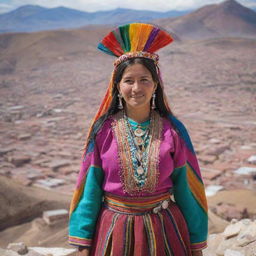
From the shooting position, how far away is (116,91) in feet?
4.73

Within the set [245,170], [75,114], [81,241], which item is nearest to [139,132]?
[81,241]

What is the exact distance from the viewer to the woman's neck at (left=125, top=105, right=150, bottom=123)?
1.42 m

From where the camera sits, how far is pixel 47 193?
4.77 meters

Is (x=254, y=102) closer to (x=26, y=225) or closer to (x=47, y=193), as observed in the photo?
(x=47, y=193)

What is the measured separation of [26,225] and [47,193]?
800mm

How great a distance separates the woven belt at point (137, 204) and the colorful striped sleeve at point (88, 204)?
6cm

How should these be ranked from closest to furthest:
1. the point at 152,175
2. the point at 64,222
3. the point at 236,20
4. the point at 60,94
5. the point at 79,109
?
the point at 152,175
the point at 64,222
the point at 79,109
the point at 60,94
the point at 236,20

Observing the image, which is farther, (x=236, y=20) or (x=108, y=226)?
(x=236, y=20)

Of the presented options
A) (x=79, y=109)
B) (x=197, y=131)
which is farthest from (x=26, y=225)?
(x=79, y=109)

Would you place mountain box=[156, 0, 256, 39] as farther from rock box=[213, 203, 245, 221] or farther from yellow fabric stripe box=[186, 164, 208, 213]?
yellow fabric stripe box=[186, 164, 208, 213]

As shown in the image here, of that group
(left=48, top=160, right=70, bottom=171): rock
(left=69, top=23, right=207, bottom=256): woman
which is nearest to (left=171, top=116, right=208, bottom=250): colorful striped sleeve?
(left=69, top=23, right=207, bottom=256): woman

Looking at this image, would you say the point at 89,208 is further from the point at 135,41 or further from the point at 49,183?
the point at 49,183

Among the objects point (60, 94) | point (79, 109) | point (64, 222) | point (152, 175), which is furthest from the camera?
point (60, 94)

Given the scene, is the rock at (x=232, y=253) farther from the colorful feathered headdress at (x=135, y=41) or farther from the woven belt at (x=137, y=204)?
the colorful feathered headdress at (x=135, y=41)
